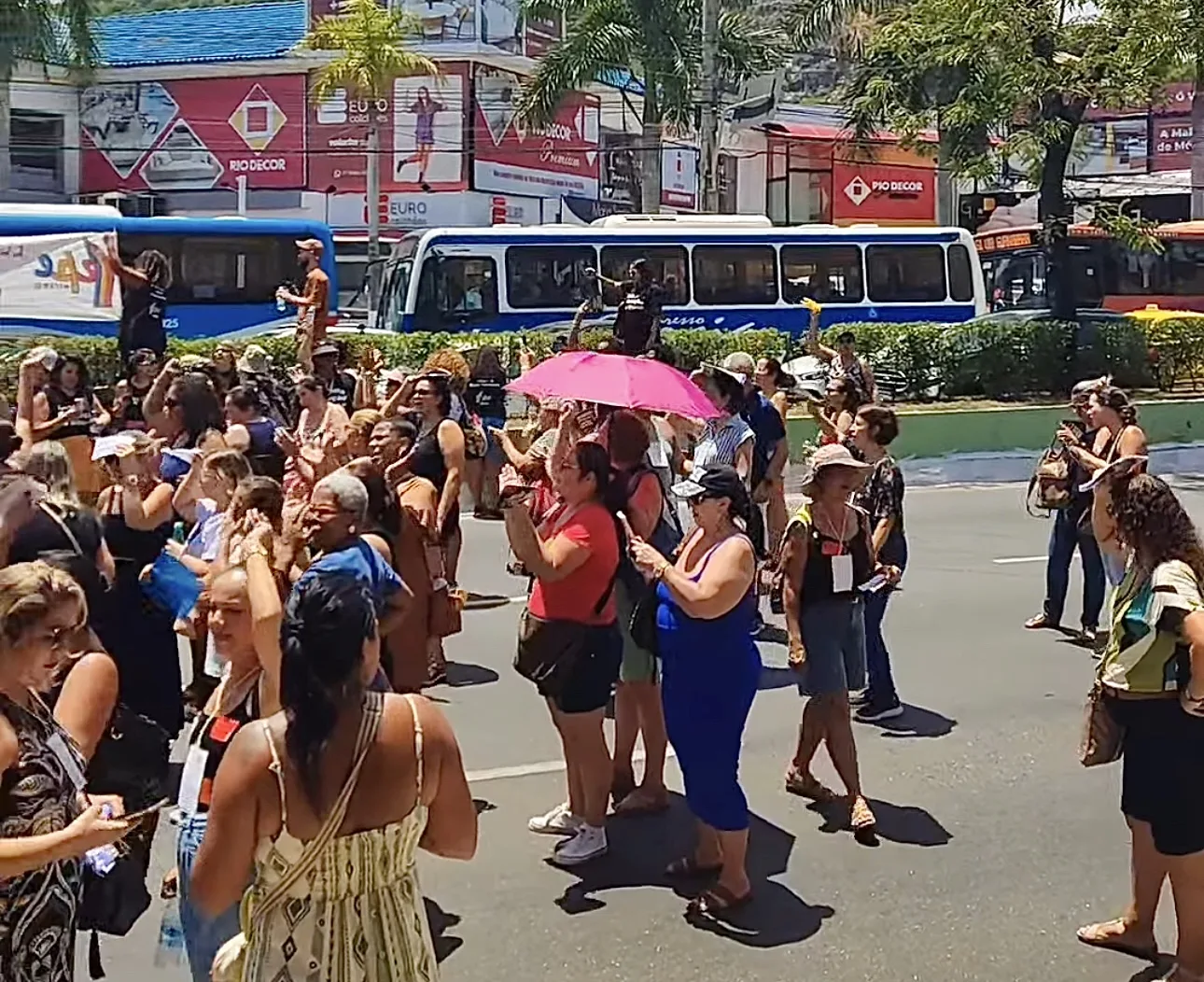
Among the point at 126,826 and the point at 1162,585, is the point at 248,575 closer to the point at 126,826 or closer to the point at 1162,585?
the point at 126,826

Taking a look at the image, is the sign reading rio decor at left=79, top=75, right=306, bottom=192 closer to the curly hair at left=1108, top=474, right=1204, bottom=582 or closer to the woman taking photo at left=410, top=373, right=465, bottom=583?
the woman taking photo at left=410, top=373, right=465, bottom=583

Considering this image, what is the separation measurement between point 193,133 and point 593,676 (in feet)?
143

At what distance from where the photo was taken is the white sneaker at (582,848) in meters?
6.66

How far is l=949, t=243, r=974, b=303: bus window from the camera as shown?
100 ft

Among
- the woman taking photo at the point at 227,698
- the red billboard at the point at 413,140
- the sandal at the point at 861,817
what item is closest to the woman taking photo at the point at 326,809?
the woman taking photo at the point at 227,698

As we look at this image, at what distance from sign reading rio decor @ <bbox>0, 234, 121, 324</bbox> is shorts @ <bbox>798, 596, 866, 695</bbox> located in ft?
60.1

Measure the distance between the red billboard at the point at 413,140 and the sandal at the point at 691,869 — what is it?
3965cm

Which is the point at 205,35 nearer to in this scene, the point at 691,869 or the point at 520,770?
the point at 520,770

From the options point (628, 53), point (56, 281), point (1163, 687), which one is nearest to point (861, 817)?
point (1163, 687)

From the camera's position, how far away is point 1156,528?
5477mm

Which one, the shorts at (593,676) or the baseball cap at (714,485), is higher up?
the baseball cap at (714,485)

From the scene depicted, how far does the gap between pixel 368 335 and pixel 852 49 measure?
15.7 m

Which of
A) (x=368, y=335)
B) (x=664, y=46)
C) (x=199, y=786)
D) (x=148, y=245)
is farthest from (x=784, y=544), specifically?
(x=664, y=46)

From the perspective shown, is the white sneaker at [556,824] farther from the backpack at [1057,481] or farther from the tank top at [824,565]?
the backpack at [1057,481]
